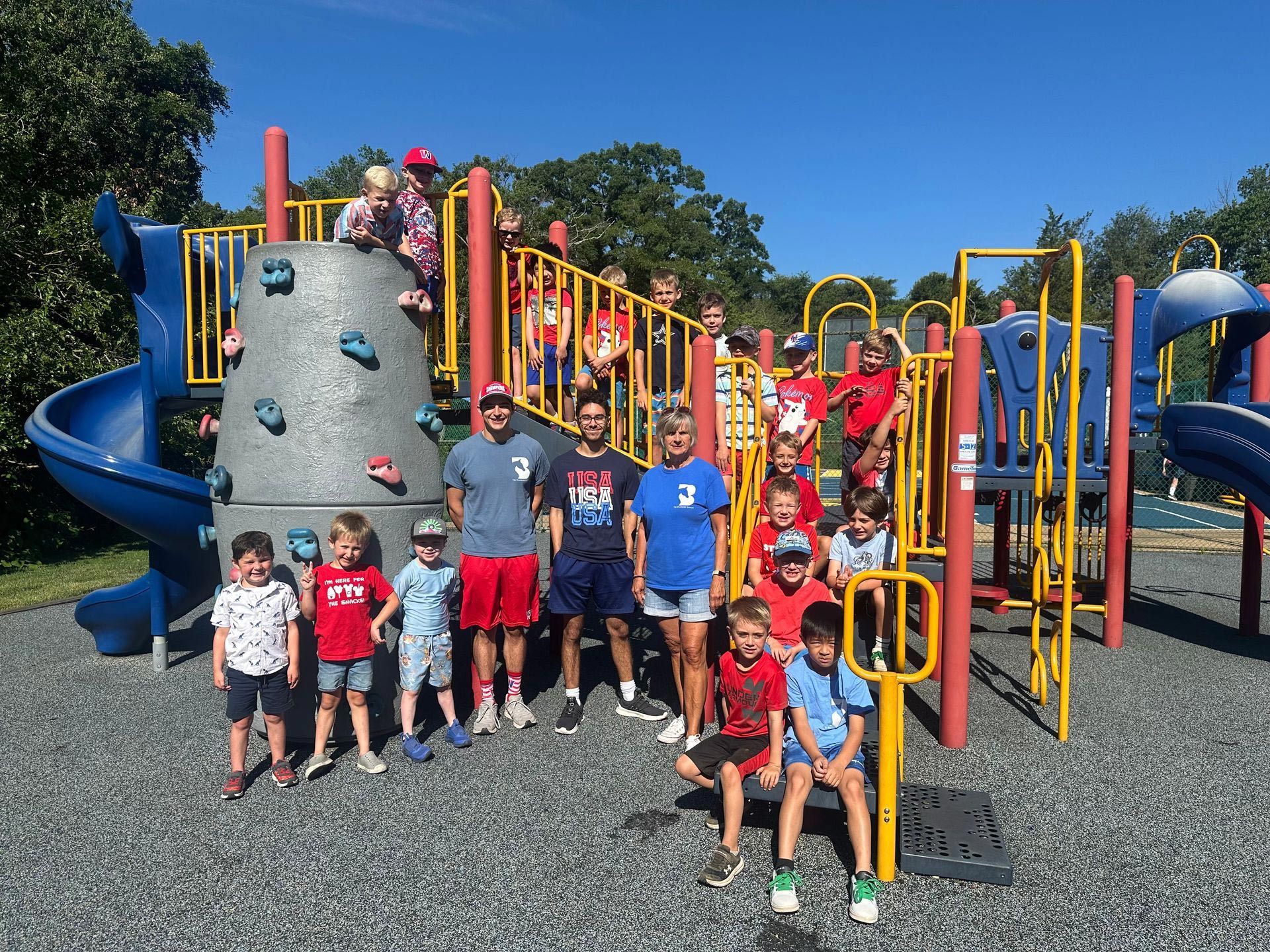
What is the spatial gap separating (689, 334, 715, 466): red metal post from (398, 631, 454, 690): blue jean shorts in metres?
1.77

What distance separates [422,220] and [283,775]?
3.33 metres

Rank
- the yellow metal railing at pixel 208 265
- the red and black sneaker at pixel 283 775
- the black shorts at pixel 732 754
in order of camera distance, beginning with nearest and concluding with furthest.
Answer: the black shorts at pixel 732 754
the red and black sneaker at pixel 283 775
the yellow metal railing at pixel 208 265

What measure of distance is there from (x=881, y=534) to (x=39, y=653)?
6.69 meters

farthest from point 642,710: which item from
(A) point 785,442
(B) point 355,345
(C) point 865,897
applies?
(B) point 355,345

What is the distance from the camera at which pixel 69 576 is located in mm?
10875

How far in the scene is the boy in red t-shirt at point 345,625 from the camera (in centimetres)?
425

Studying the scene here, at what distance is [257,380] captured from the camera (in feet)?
15.4

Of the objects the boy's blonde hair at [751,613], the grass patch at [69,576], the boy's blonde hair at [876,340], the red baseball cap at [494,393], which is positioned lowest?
the grass patch at [69,576]

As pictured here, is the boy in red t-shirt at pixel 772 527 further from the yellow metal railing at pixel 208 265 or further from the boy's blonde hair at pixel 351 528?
the yellow metal railing at pixel 208 265

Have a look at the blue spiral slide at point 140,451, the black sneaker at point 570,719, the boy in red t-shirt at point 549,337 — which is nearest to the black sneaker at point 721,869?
the black sneaker at point 570,719

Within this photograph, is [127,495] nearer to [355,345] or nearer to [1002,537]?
[355,345]

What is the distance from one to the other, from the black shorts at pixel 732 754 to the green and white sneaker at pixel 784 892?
1.45 ft

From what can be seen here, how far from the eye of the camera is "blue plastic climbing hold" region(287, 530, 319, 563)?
437 centimetres

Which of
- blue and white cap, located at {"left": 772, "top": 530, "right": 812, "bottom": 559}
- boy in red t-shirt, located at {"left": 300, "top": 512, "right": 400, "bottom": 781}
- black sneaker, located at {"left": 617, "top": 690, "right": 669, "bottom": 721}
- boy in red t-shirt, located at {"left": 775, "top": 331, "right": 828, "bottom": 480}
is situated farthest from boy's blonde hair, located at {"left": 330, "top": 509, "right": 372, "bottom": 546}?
boy in red t-shirt, located at {"left": 775, "top": 331, "right": 828, "bottom": 480}
